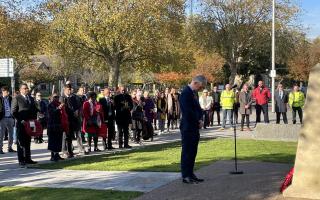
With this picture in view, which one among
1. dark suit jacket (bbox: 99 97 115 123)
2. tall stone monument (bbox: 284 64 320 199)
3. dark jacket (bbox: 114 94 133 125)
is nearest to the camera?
tall stone monument (bbox: 284 64 320 199)

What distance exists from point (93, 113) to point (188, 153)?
6.07m

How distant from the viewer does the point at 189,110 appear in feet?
29.0

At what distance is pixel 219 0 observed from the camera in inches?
1912

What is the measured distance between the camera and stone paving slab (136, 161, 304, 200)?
25.3ft

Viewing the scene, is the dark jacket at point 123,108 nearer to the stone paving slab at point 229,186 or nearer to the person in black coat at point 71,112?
the person in black coat at point 71,112

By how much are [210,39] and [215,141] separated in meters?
33.6

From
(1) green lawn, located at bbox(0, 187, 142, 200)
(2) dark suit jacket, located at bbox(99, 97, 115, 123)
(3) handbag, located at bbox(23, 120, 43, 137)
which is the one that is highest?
(2) dark suit jacket, located at bbox(99, 97, 115, 123)

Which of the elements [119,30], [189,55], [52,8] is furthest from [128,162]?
[189,55]

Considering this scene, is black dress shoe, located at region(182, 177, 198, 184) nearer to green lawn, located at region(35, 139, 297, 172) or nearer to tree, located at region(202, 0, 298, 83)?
green lawn, located at region(35, 139, 297, 172)

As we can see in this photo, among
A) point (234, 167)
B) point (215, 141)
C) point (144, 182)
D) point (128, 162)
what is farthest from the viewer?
point (215, 141)

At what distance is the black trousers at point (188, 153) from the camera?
8820 mm

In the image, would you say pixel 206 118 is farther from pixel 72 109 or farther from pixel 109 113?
pixel 72 109

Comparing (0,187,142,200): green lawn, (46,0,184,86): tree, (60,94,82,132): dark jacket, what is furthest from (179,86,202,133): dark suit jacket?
(46,0,184,86): tree

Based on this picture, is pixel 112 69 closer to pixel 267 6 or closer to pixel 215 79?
pixel 267 6
